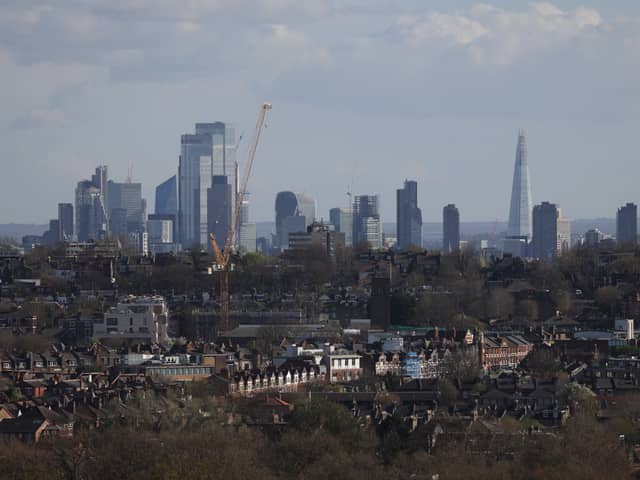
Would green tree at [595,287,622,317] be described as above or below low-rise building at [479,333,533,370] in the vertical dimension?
above

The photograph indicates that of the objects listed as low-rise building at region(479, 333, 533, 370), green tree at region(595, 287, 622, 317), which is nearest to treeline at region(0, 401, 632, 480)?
low-rise building at region(479, 333, 533, 370)

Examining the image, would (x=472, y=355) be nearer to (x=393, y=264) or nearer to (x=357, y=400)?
(x=357, y=400)

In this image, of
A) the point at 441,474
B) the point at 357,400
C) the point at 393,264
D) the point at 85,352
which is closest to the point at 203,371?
the point at 85,352

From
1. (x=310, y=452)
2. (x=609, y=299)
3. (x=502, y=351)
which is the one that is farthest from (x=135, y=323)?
(x=310, y=452)

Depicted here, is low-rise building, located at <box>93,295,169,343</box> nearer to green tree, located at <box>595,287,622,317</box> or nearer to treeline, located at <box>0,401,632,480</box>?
green tree, located at <box>595,287,622,317</box>

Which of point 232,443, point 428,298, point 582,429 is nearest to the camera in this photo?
point 232,443

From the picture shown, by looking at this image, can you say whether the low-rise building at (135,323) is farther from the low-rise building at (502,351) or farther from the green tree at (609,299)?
the green tree at (609,299)

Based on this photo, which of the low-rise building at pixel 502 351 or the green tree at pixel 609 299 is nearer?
the low-rise building at pixel 502 351

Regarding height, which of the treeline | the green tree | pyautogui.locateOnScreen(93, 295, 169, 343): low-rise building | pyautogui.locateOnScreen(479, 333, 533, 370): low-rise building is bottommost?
the treeline

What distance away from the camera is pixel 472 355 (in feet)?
252

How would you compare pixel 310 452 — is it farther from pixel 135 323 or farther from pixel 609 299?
pixel 609 299

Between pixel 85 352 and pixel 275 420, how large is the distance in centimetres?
2357

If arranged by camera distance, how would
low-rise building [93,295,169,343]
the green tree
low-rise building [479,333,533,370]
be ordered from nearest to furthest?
1. low-rise building [479,333,533,370]
2. low-rise building [93,295,169,343]
3. the green tree

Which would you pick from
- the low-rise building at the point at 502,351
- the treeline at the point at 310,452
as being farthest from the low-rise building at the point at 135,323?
the treeline at the point at 310,452
